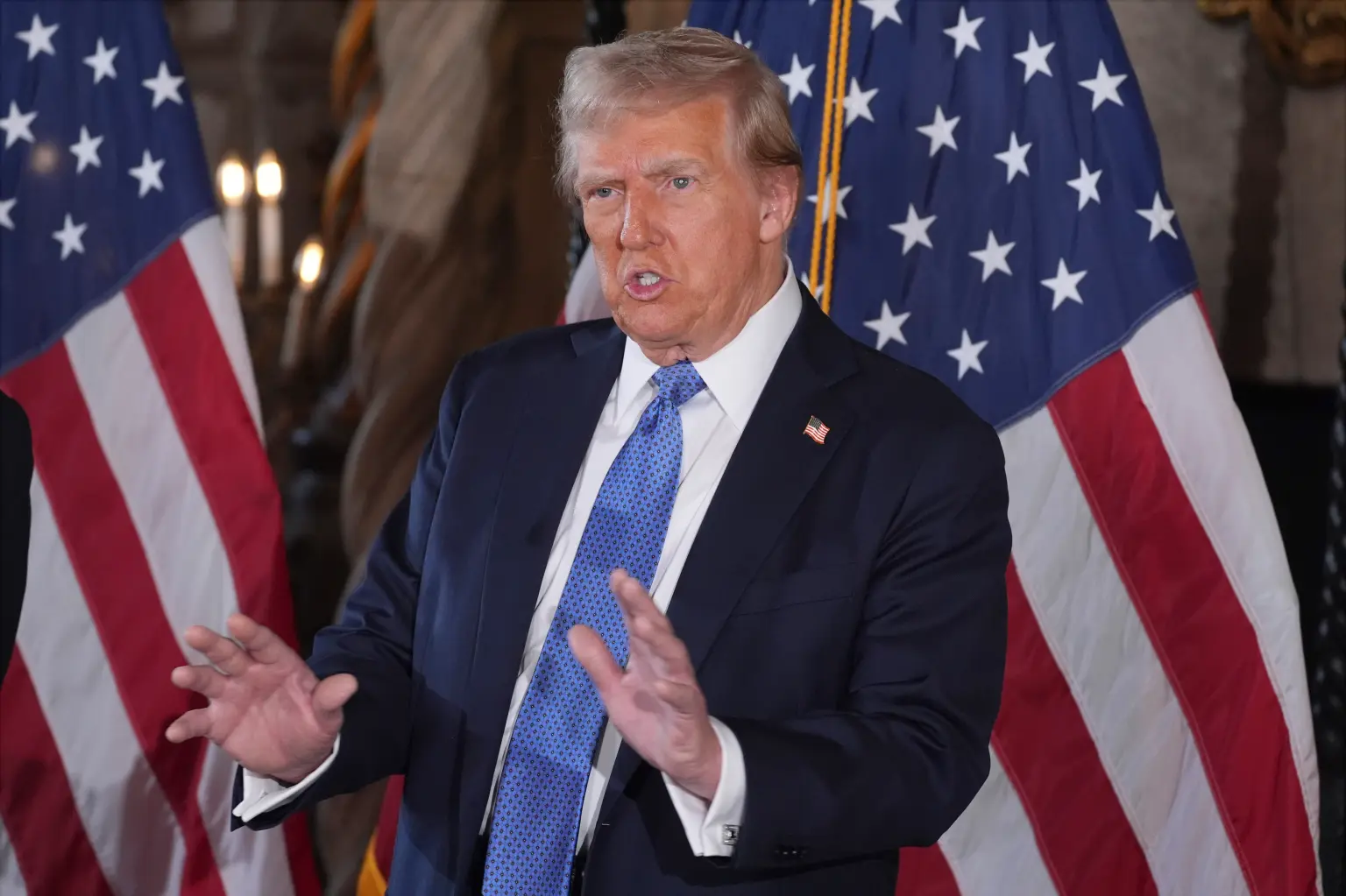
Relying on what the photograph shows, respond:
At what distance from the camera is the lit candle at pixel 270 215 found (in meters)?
3.44

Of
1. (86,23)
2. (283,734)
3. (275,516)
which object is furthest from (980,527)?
(86,23)

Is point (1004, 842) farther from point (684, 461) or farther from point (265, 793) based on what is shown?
point (265, 793)

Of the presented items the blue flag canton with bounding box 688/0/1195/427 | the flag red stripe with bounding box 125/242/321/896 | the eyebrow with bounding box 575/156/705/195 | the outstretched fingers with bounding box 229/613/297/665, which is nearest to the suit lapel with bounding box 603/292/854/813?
the eyebrow with bounding box 575/156/705/195

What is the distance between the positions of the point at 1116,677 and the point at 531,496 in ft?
3.69

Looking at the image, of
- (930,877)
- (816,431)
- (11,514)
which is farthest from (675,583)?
(930,877)

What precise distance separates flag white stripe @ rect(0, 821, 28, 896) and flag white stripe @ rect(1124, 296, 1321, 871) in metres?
2.07

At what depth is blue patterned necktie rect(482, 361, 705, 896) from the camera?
1547 mm

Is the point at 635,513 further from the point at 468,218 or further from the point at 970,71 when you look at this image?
the point at 468,218

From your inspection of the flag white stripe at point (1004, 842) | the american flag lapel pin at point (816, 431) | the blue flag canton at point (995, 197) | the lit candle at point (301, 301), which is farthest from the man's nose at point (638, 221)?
the lit candle at point (301, 301)

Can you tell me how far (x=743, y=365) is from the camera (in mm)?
1665

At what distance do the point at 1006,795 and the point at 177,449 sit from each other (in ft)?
5.13

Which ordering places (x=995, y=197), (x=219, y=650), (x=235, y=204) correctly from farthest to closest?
(x=235, y=204), (x=995, y=197), (x=219, y=650)

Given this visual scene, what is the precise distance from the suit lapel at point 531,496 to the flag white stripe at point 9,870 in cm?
147

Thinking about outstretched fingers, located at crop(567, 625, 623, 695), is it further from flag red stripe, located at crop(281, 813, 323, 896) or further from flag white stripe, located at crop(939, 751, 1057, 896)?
flag red stripe, located at crop(281, 813, 323, 896)
